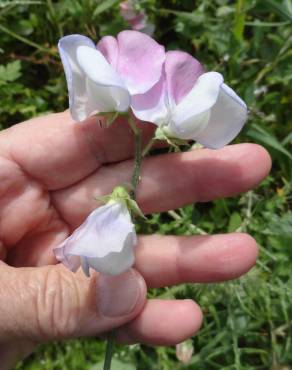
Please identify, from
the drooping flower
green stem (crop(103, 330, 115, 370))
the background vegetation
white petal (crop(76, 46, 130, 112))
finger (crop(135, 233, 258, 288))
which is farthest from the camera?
the drooping flower

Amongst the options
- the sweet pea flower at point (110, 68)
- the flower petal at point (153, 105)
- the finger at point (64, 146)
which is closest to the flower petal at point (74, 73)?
the sweet pea flower at point (110, 68)

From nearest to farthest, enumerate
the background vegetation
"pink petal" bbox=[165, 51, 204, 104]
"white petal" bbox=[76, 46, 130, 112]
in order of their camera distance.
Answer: "white petal" bbox=[76, 46, 130, 112] → "pink petal" bbox=[165, 51, 204, 104] → the background vegetation

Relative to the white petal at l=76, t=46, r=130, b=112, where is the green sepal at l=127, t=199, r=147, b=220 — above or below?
below

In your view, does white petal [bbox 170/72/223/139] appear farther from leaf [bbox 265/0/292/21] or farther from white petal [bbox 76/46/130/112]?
leaf [bbox 265/0/292/21]

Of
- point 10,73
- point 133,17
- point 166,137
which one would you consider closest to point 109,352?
point 166,137

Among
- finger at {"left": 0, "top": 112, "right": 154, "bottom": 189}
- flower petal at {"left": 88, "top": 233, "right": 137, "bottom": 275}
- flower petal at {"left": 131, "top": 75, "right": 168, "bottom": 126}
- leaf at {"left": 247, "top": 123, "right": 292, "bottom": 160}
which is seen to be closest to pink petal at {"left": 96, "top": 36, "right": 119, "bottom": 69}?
flower petal at {"left": 131, "top": 75, "right": 168, "bottom": 126}

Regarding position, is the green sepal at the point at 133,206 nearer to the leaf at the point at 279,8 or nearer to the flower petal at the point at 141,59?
the flower petal at the point at 141,59
